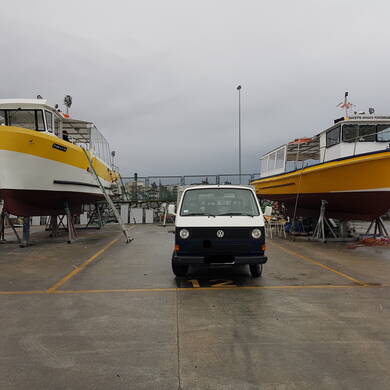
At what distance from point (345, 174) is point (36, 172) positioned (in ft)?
31.3

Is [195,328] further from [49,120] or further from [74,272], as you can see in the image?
[49,120]

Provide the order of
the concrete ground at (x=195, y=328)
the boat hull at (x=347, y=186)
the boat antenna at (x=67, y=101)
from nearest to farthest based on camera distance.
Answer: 1. the concrete ground at (x=195, y=328)
2. the boat hull at (x=347, y=186)
3. the boat antenna at (x=67, y=101)

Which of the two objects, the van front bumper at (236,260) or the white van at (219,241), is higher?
the white van at (219,241)

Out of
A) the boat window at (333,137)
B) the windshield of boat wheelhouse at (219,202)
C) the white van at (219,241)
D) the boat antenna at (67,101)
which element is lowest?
the white van at (219,241)

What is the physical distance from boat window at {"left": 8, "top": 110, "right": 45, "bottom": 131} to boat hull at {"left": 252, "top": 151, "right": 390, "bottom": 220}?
9.49 metres

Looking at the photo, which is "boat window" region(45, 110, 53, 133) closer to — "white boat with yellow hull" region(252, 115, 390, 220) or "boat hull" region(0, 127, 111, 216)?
"boat hull" region(0, 127, 111, 216)

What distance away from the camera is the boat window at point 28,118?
437 inches

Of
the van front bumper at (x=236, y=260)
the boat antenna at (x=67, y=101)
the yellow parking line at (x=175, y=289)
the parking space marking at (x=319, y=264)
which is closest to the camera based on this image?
the yellow parking line at (x=175, y=289)

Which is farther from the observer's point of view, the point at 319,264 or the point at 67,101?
the point at 67,101

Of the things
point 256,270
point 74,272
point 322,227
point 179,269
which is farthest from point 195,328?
point 322,227

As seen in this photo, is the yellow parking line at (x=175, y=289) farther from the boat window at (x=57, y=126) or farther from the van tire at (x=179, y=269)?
the boat window at (x=57, y=126)

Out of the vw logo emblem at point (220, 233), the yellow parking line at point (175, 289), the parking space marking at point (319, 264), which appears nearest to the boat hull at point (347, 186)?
the parking space marking at point (319, 264)

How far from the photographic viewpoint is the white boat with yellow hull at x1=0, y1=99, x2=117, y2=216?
9.62 meters

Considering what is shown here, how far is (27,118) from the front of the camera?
37.1ft
